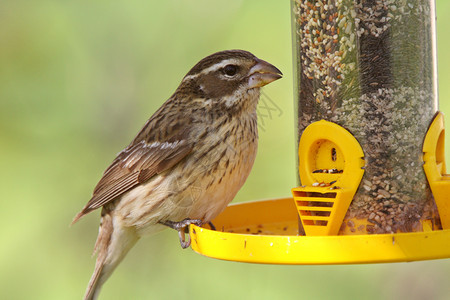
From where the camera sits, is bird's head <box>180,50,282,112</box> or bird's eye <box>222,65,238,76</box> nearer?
bird's head <box>180,50,282,112</box>

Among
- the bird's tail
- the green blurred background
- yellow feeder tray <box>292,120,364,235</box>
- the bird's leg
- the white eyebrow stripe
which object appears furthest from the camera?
the green blurred background

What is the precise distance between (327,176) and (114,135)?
290 cm

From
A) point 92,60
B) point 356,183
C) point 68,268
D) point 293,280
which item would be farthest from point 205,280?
point 356,183

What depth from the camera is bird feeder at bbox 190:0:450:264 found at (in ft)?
13.5

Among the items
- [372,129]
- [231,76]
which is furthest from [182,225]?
[372,129]

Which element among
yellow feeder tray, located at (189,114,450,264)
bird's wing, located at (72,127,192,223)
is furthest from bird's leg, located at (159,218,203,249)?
bird's wing, located at (72,127,192,223)

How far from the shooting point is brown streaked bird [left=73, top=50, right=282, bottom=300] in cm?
468

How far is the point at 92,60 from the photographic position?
268 inches

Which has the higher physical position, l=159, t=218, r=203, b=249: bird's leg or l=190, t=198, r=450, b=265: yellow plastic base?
l=190, t=198, r=450, b=265: yellow plastic base

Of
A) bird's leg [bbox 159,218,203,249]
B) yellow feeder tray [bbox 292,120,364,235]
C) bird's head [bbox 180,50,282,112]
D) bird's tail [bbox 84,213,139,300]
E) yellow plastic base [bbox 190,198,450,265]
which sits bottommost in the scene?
bird's tail [bbox 84,213,139,300]

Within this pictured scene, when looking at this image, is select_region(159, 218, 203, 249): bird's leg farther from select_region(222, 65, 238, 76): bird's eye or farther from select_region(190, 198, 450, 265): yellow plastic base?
select_region(222, 65, 238, 76): bird's eye

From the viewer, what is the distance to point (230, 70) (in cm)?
480

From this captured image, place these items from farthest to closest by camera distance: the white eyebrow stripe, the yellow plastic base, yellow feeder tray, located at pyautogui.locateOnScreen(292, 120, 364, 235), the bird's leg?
1. the white eyebrow stripe
2. the bird's leg
3. yellow feeder tray, located at pyautogui.locateOnScreen(292, 120, 364, 235)
4. the yellow plastic base

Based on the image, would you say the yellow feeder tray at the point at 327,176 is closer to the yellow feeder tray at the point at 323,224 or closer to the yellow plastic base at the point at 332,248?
the yellow feeder tray at the point at 323,224
